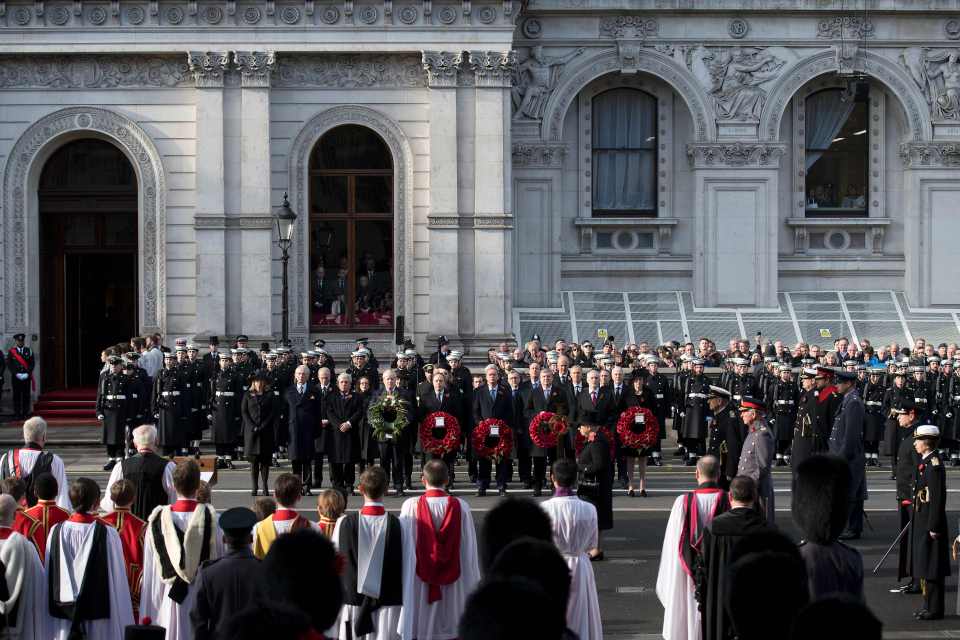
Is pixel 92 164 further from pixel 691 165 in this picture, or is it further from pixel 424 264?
pixel 691 165

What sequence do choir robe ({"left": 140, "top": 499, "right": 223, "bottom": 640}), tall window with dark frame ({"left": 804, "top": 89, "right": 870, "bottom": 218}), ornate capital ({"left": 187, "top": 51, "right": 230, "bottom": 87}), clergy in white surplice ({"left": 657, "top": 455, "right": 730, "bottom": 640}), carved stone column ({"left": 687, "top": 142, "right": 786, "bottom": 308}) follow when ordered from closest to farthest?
choir robe ({"left": 140, "top": 499, "right": 223, "bottom": 640}) < clergy in white surplice ({"left": 657, "top": 455, "right": 730, "bottom": 640}) < ornate capital ({"left": 187, "top": 51, "right": 230, "bottom": 87}) < carved stone column ({"left": 687, "top": 142, "right": 786, "bottom": 308}) < tall window with dark frame ({"left": 804, "top": 89, "right": 870, "bottom": 218})

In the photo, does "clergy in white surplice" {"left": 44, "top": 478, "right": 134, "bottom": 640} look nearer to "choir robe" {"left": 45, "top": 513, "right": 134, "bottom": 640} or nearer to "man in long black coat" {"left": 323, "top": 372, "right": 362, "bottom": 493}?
"choir robe" {"left": 45, "top": 513, "right": 134, "bottom": 640}

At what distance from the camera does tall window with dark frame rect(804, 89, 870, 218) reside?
117 feet

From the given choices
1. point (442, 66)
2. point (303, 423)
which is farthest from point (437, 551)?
point (442, 66)

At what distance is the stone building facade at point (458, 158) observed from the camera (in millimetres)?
31906

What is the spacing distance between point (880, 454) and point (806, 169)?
1023cm

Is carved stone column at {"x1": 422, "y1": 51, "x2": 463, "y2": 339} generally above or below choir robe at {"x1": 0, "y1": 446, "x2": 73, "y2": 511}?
above

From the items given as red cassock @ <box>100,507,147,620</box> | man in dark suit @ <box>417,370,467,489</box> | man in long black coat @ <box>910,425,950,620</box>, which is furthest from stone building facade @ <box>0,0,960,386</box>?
red cassock @ <box>100,507,147,620</box>

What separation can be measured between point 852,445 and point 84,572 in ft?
32.6

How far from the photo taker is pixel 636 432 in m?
21.7

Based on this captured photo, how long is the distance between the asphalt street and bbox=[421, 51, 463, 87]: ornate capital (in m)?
10.1

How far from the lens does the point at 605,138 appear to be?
35688 mm

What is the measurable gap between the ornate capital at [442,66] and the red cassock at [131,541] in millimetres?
21184

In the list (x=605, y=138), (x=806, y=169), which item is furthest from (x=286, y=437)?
(x=806, y=169)
